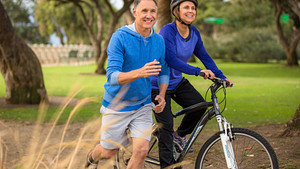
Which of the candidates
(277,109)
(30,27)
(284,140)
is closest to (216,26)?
(30,27)

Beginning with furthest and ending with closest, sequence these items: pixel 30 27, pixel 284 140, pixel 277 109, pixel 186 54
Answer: pixel 30 27 < pixel 277 109 < pixel 284 140 < pixel 186 54

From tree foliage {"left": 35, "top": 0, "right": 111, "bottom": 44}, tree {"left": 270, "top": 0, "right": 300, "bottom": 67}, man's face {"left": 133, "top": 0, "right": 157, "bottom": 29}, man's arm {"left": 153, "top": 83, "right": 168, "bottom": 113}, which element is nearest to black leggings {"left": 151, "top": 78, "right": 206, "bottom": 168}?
man's arm {"left": 153, "top": 83, "right": 168, "bottom": 113}

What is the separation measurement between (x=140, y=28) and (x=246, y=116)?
6.64m

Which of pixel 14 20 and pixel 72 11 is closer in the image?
pixel 72 11

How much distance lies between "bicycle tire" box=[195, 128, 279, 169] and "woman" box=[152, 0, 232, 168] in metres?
0.42

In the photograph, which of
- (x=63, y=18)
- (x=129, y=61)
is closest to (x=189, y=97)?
(x=129, y=61)

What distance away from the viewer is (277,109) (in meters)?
10.7

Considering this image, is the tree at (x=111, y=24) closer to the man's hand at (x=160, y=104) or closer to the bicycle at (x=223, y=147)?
the bicycle at (x=223, y=147)

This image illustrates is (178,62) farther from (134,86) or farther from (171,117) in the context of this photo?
(134,86)

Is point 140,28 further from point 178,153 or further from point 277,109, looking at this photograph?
point 277,109

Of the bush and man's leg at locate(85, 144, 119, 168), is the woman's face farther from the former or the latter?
the bush

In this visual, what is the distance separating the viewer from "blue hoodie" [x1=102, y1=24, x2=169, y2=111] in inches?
129

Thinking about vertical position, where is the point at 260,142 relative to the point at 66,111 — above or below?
above

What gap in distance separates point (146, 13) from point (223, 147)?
1243 mm
